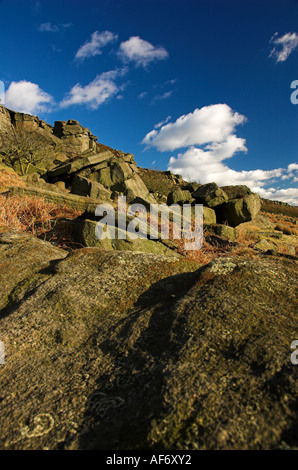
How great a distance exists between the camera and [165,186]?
88.0 feet

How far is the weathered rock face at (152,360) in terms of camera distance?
35.8 inches

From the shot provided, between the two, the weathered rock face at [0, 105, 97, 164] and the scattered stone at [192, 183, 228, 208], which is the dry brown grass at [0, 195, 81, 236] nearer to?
the scattered stone at [192, 183, 228, 208]

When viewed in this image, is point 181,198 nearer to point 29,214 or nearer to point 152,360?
point 29,214

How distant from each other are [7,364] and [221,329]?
1.24 m

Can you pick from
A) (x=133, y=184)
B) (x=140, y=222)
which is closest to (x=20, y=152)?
(x=133, y=184)

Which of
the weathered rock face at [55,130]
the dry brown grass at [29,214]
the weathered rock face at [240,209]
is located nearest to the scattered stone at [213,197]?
the weathered rock face at [240,209]

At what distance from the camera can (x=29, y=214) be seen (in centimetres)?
712

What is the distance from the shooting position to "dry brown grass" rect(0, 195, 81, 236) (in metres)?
6.04

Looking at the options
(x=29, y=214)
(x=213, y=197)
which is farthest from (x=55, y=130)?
(x=29, y=214)

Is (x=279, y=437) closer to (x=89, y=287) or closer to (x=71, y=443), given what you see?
(x=71, y=443)

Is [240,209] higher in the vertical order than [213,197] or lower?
lower

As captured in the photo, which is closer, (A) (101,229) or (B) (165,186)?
(A) (101,229)

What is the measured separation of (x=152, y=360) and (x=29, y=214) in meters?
6.81

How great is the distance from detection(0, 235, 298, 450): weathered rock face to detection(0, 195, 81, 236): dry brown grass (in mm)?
4274
